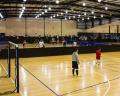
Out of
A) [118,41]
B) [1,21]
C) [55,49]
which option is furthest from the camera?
[1,21]

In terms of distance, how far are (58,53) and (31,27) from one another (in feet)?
74.2

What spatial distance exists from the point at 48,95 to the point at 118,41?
97.8ft

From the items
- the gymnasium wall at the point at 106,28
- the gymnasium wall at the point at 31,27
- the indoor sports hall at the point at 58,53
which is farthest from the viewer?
the gymnasium wall at the point at 31,27

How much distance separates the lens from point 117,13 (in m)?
37.3

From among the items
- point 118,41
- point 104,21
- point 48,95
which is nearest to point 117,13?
point 118,41

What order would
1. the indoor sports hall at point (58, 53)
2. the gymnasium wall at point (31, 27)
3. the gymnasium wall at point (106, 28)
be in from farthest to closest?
the gymnasium wall at point (31, 27)
the gymnasium wall at point (106, 28)
the indoor sports hall at point (58, 53)

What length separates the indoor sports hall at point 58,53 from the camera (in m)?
9.54

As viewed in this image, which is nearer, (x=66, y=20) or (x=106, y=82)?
(x=106, y=82)

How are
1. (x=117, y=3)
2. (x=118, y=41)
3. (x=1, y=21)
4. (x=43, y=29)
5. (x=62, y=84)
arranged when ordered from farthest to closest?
Result: (x=43, y=29) → (x=1, y=21) → (x=118, y=41) → (x=117, y=3) → (x=62, y=84)

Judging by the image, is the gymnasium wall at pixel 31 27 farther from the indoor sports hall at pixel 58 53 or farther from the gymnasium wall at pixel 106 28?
the gymnasium wall at pixel 106 28

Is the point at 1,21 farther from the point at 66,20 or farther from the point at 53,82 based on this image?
the point at 53,82

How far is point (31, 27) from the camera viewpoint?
46125mm

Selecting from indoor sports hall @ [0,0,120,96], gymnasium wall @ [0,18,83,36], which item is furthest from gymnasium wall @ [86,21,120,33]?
gymnasium wall @ [0,18,83,36]

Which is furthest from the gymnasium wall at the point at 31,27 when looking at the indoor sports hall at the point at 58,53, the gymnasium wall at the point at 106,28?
the gymnasium wall at the point at 106,28
